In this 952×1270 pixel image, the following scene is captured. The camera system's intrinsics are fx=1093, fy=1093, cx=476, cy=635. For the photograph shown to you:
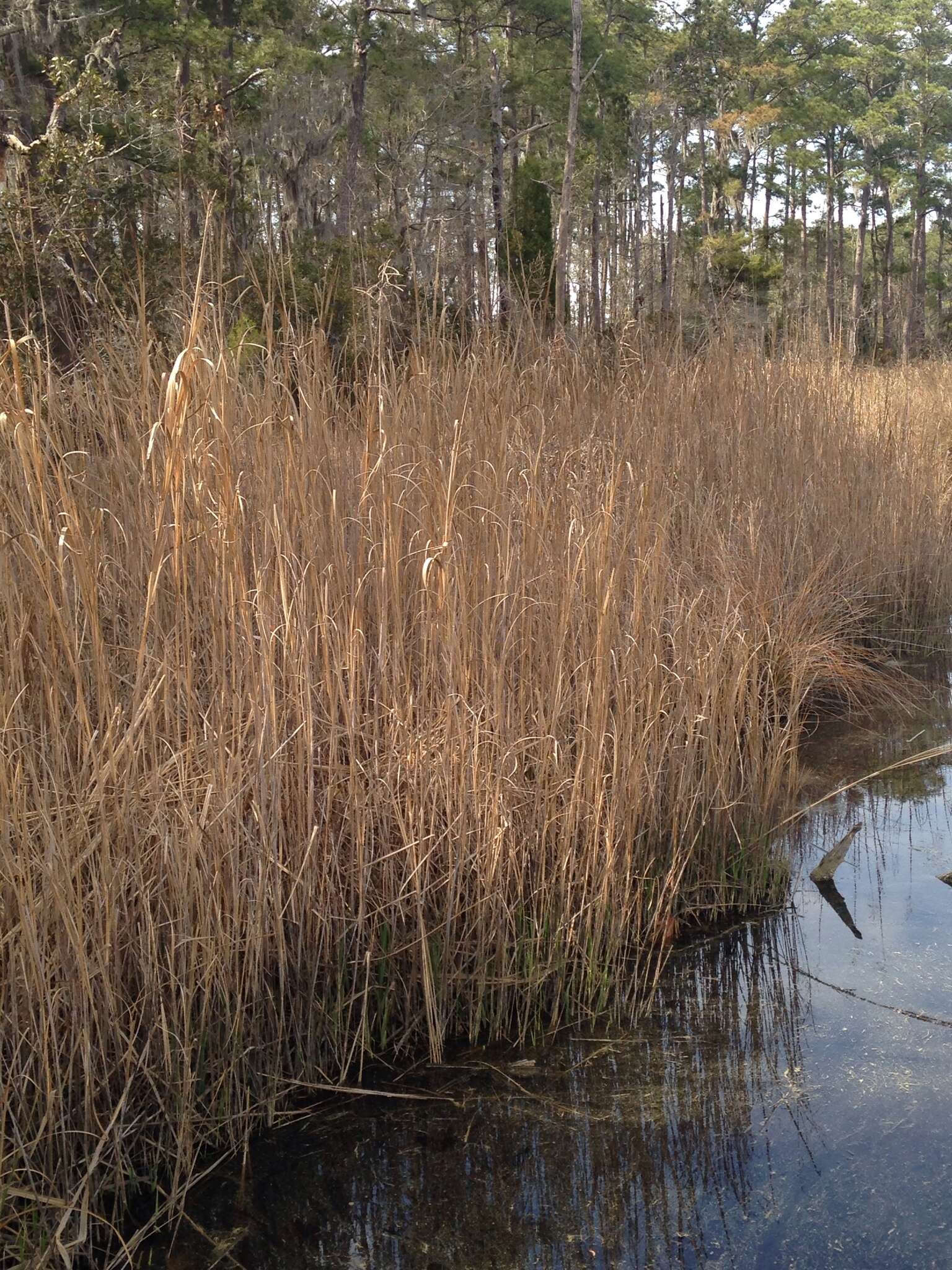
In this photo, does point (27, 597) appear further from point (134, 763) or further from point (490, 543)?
point (490, 543)

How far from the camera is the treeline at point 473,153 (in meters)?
4.52

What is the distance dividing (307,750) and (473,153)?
14.6 meters

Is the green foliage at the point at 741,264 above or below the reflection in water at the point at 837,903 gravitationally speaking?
above

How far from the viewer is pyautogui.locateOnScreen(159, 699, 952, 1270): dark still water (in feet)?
5.60

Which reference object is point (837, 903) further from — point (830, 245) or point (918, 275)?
point (918, 275)

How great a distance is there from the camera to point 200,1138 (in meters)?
1.81

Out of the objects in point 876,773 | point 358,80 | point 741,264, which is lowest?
point 876,773

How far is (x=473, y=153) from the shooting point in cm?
1494

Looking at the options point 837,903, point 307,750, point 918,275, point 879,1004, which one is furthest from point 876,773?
point 918,275

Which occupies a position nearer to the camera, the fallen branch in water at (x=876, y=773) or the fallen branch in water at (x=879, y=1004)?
the fallen branch in water at (x=879, y=1004)

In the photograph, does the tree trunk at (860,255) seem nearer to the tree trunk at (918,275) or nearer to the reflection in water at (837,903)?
the tree trunk at (918,275)

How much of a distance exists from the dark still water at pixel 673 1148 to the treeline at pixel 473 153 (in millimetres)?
1643

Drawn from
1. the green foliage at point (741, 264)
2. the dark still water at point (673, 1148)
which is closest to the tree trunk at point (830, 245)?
the green foliage at point (741, 264)

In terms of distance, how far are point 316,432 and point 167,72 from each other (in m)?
13.9
